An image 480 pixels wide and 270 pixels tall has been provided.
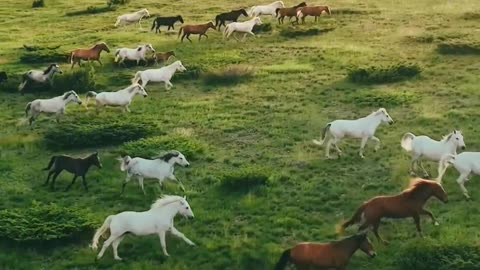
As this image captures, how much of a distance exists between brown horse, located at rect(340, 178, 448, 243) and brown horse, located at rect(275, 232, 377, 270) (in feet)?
3.96

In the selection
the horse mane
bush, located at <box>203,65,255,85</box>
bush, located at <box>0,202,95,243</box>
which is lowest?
bush, located at <box>203,65,255,85</box>

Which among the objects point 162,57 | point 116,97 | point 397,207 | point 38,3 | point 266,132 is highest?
point 397,207

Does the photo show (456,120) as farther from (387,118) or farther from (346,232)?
(346,232)

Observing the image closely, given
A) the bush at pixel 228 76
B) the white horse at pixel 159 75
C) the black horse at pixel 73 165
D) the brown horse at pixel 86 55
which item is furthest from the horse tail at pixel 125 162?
the brown horse at pixel 86 55

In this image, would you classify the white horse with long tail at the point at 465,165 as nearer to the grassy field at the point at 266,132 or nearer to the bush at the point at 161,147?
the grassy field at the point at 266,132

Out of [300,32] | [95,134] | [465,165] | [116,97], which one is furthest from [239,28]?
[465,165]

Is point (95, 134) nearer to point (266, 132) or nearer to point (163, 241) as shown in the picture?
point (266, 132)

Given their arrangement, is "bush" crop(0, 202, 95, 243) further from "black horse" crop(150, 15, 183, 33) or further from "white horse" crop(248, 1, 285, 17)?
"white horse" crop(248, 1, 285, 17)

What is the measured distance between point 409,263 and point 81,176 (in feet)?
25.9

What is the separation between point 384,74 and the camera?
79.9ft

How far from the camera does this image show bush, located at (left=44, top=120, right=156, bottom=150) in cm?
1900

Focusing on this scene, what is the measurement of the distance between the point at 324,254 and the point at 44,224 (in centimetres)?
567

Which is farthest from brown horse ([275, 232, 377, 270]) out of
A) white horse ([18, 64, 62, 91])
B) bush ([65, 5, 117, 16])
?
bush ([65, 5, 117, 16])

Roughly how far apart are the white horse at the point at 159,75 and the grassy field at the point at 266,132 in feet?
1.13
